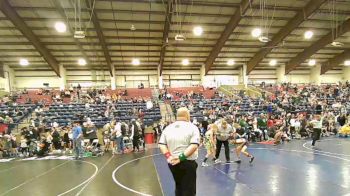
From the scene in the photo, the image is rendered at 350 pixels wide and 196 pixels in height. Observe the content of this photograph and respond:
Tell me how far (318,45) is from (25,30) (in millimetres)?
26804

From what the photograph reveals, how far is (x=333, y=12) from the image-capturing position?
23.0m

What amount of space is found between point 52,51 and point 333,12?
25650 mm

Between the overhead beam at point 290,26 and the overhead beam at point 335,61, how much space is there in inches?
389

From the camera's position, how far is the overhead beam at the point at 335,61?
30450mm

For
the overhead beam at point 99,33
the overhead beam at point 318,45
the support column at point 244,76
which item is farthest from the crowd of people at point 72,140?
the overhead beam at point 318,45

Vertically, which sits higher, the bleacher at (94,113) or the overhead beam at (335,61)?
the overhead beam at (335,61)

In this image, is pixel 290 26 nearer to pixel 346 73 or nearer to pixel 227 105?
pixel 227 105

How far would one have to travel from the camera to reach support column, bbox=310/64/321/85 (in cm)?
3472

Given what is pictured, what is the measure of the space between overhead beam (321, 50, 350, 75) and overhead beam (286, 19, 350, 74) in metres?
4.83

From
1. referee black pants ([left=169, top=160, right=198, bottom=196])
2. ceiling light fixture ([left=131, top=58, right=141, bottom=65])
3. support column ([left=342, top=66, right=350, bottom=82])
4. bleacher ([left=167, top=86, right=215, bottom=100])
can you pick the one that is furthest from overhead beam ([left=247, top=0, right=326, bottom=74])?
referee black pants ([left=169, top=160, right=198, bottom=196])

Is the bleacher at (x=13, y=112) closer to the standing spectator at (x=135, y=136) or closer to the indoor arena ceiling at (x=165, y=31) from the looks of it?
the indoor arena ceiling at (x=165, y=31)

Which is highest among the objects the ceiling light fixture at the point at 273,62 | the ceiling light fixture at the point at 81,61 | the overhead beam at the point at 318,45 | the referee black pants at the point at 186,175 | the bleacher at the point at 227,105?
the overhead beam at the point at 318,45

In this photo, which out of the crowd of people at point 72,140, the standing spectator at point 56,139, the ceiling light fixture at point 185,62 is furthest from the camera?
the ceiling light fixture at point 185,62

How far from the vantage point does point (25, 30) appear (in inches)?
844
